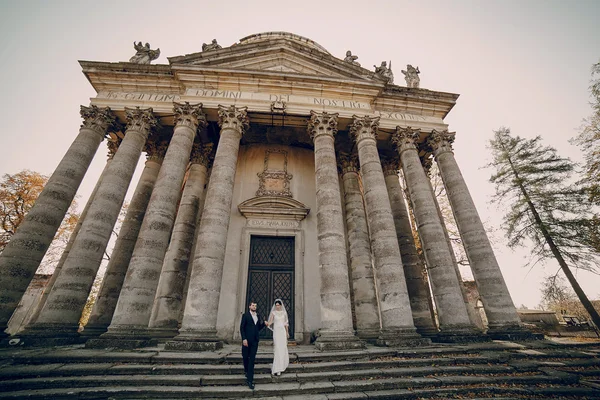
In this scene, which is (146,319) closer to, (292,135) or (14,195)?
Result: (292,135)

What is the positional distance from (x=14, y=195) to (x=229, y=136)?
66.9 feet

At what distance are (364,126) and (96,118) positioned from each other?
11886 mm

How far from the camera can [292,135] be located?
14922 mm

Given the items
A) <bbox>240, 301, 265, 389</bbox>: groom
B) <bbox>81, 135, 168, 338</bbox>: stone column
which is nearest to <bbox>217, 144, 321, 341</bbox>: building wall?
<bbox>81, 135, 168, 338</bbox>: stone column

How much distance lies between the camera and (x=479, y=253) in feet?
35.1

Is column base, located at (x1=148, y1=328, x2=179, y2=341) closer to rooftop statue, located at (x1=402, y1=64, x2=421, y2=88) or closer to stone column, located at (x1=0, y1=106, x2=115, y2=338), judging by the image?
stone column, located at (x1=0, y1=106, x2=115, y2=338)

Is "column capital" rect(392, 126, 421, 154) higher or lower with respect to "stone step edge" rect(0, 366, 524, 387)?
higher

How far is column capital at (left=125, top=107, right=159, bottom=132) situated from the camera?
457 inches

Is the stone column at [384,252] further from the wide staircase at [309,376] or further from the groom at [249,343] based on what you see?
the groom at [249,343]

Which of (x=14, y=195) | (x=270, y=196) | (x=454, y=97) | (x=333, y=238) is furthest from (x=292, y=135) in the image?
(x=14, y=195)

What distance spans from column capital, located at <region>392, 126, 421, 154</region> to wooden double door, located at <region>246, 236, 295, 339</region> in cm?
701

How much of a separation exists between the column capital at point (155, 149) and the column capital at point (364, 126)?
979 cm

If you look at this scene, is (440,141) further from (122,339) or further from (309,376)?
(122,339)

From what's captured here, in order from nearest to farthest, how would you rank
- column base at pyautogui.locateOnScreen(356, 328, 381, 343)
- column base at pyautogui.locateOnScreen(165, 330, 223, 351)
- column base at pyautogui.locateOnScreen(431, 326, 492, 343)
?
1. column base at pyautogui.locateOnScreen(165, 330, 223, 351)
2. column base at pyautogui.locateOnScreen(431, 326, 492, 343)
3. column base at pyautogui.locateOnScreen(356, 328, 381, 343)
